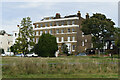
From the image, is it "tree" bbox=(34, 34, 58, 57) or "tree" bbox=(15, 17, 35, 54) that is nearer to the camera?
"tree" bbox=(34, 34, 58, 57)

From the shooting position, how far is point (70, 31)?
76.6 metres

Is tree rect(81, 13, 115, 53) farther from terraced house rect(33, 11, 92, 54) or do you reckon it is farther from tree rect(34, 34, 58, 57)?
terraced house rect(33, 11, 92, 54)

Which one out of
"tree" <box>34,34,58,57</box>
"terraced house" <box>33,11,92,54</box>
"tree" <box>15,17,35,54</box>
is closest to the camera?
"tree" <box>34,34,58,57</box>

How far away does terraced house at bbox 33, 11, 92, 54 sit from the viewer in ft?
247

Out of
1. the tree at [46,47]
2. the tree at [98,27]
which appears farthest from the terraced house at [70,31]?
the tree at [46,47]

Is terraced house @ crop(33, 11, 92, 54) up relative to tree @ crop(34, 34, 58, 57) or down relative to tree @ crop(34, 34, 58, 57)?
up

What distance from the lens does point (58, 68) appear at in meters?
20.4

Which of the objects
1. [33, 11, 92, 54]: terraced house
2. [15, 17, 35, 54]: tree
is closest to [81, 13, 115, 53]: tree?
[15, 17, 35, 54]: tree

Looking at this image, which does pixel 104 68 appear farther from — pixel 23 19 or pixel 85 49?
pixel 85 49

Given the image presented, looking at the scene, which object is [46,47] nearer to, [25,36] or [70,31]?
[25,36]

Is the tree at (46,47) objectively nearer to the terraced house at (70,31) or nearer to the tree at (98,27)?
the tree at (98,27)

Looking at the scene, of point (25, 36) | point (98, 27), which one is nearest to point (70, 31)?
point (98, 27)

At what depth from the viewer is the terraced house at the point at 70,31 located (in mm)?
75375

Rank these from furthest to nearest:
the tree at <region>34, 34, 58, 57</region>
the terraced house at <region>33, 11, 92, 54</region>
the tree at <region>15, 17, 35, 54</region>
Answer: the terraced house at <region>33, 11, 92, 54</region>, the tree at <region>15, 17, 35, 54</region>, the tree at <region>34, 34, 58, 57</region>
